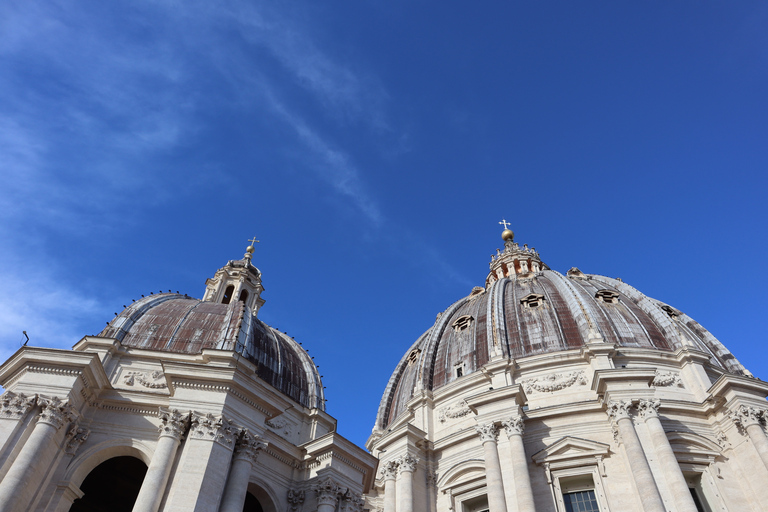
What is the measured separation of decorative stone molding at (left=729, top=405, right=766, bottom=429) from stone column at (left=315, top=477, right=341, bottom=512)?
1952 centimetres

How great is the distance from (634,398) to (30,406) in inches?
1013

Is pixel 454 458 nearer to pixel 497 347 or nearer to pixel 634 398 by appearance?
pixel 497 347

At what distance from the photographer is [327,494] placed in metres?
21.7

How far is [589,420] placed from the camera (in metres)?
28.3

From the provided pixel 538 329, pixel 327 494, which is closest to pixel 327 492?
pixel 327 494

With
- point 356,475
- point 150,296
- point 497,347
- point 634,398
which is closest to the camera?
point 356,475

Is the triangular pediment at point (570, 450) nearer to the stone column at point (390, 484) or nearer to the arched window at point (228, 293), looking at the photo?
the stone column at point (390, 484)

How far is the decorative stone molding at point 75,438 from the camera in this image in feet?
62.6

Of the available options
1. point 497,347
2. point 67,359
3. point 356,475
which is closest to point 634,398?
point 497,347

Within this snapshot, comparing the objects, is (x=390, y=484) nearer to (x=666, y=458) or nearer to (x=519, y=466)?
(x=519, y=466)

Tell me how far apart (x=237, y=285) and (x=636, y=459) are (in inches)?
1081

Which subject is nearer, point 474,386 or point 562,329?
point 474,386

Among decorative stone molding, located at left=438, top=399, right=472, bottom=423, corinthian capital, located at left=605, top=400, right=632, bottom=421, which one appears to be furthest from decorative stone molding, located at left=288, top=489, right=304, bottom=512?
corinthian capital, located at left=605, top=400, right=632, bottom=421

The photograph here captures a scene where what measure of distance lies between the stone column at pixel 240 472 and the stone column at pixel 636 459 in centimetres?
1594
